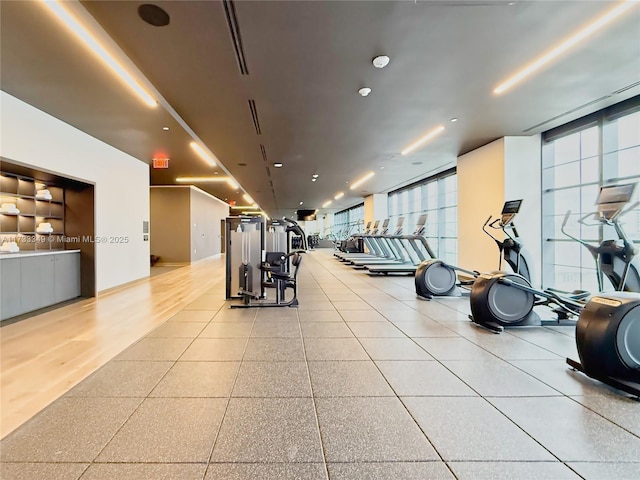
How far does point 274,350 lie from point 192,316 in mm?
1961

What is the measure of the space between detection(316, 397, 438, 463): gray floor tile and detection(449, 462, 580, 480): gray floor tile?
0.50 feet

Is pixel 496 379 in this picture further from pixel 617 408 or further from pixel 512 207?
pixel 512 207

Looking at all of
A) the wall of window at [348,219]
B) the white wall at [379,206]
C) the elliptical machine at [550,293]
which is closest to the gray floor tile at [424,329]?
the elliptical machine at [550,293]

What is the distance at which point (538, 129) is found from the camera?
19.8 ft

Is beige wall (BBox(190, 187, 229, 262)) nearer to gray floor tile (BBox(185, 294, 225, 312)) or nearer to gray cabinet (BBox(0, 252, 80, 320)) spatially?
gray cabinet (BBox(0, 252, 80, 320))

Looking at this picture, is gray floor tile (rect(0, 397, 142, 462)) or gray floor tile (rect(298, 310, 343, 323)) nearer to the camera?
gray floor tile (rect(0, 397, 142, 462))

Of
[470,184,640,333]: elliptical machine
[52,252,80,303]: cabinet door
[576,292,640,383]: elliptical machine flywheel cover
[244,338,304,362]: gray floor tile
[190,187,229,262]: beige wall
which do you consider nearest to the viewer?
[576,292,640,383]: elliptical machine flywheel cover

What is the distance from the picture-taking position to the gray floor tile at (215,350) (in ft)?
9.84

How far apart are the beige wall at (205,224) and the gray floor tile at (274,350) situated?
399 inches

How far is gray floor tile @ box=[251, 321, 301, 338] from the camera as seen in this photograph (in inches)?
144

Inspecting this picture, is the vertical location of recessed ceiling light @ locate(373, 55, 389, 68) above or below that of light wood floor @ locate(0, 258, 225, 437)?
above

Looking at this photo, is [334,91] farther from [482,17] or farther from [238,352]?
[238,352]

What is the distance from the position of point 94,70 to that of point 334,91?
2.99 m

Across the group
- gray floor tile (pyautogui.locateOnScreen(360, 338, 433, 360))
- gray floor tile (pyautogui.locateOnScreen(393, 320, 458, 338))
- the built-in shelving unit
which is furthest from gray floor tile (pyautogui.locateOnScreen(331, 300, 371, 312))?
the built-in shelving unit
